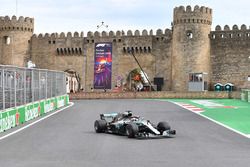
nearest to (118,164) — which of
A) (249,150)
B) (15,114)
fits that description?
(249,150)

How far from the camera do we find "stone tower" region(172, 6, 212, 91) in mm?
62031

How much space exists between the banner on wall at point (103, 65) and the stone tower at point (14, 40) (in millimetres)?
10551

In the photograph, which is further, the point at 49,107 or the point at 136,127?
the point at 49,107

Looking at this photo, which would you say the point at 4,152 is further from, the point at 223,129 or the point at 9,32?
the point at 9,32

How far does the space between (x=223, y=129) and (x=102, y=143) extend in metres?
6.64

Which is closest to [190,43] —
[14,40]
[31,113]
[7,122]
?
[14,40]

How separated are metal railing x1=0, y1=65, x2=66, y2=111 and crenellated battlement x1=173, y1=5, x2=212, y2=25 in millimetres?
28828

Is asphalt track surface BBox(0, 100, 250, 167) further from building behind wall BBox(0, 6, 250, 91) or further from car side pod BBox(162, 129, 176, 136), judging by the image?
building behind wall BBox(0, 6, 250, 91)

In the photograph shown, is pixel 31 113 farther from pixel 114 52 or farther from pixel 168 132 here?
pixel 114 52

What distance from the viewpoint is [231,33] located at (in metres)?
64.2

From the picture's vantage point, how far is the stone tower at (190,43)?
62.0 m

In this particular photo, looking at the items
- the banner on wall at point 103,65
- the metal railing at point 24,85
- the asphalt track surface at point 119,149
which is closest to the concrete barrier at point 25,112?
the metal railing at point 24,85

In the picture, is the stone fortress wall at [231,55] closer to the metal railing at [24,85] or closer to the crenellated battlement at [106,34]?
the crenellated battlement at [106,34]

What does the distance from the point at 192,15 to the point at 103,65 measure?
14253 millimetres
